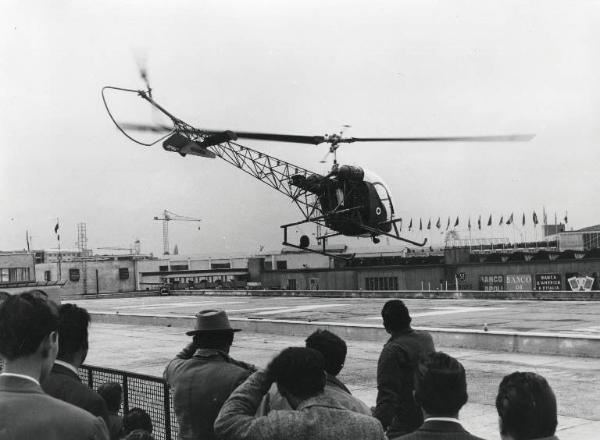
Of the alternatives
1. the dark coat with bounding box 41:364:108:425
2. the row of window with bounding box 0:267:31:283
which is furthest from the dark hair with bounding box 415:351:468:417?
the row of window with bounding box 0:267:31:283

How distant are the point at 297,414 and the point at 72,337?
1499 millimetres

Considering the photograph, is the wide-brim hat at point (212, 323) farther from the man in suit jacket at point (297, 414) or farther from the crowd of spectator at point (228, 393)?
the man in suit jacket at point (297, 414)

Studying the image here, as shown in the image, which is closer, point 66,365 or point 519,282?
point 66,365

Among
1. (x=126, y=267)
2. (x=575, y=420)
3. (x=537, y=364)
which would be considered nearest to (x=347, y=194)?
(x=537, y=364)

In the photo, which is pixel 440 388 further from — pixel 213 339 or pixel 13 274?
pixel 13 274

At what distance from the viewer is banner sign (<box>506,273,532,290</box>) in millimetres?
50469

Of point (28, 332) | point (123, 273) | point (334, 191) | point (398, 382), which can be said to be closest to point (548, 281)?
point (334, 191)

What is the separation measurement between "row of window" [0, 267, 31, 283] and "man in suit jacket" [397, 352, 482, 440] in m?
65.1

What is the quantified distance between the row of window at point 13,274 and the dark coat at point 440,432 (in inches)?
2567

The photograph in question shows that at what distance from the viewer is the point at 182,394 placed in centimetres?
427

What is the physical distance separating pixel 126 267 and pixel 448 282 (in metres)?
58.3

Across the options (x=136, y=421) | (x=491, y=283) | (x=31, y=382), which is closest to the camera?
(x=31, y=382)

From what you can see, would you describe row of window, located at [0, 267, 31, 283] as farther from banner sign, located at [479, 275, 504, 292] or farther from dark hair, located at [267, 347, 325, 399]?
dark hair, located at [267, 347, 325, 399]

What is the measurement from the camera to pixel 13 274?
205ft
